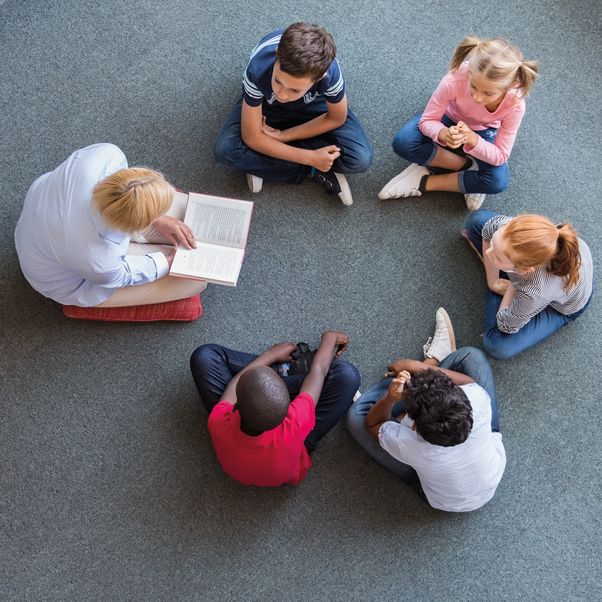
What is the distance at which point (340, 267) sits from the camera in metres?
2.19

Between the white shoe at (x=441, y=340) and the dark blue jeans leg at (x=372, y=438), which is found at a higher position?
the white shoe at (x=441, y=340)

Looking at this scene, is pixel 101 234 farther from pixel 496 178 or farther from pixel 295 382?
pixel 496 178

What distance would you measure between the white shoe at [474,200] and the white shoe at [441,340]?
1.30ft

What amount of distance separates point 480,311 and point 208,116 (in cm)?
119

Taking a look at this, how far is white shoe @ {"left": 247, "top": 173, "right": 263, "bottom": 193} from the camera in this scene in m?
2.19

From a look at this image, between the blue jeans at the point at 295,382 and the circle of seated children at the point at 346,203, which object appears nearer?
the circle of seated children at the point at 346,203

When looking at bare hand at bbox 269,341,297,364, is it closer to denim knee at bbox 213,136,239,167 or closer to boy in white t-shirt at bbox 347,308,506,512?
boy in white t-shirt at bbox 347,308,506,512

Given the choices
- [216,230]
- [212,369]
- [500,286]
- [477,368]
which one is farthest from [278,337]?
[500,286]

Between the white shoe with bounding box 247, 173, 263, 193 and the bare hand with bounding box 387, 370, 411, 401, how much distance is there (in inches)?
32.9

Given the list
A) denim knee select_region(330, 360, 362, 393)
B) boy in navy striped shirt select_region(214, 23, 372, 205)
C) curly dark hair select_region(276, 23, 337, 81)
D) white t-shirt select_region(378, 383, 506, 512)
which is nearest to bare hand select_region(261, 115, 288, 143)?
boy in navy striped shirt select_region(214, 23, 372, 205)

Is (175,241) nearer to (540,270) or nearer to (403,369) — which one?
(403,369)

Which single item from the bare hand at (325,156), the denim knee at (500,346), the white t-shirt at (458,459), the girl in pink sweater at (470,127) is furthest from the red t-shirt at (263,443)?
the girl in pink sweater at (470,127)

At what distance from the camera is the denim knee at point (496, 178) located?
84.2 inches

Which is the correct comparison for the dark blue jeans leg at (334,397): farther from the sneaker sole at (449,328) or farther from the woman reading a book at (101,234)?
the woman reading a book at (101,234)
